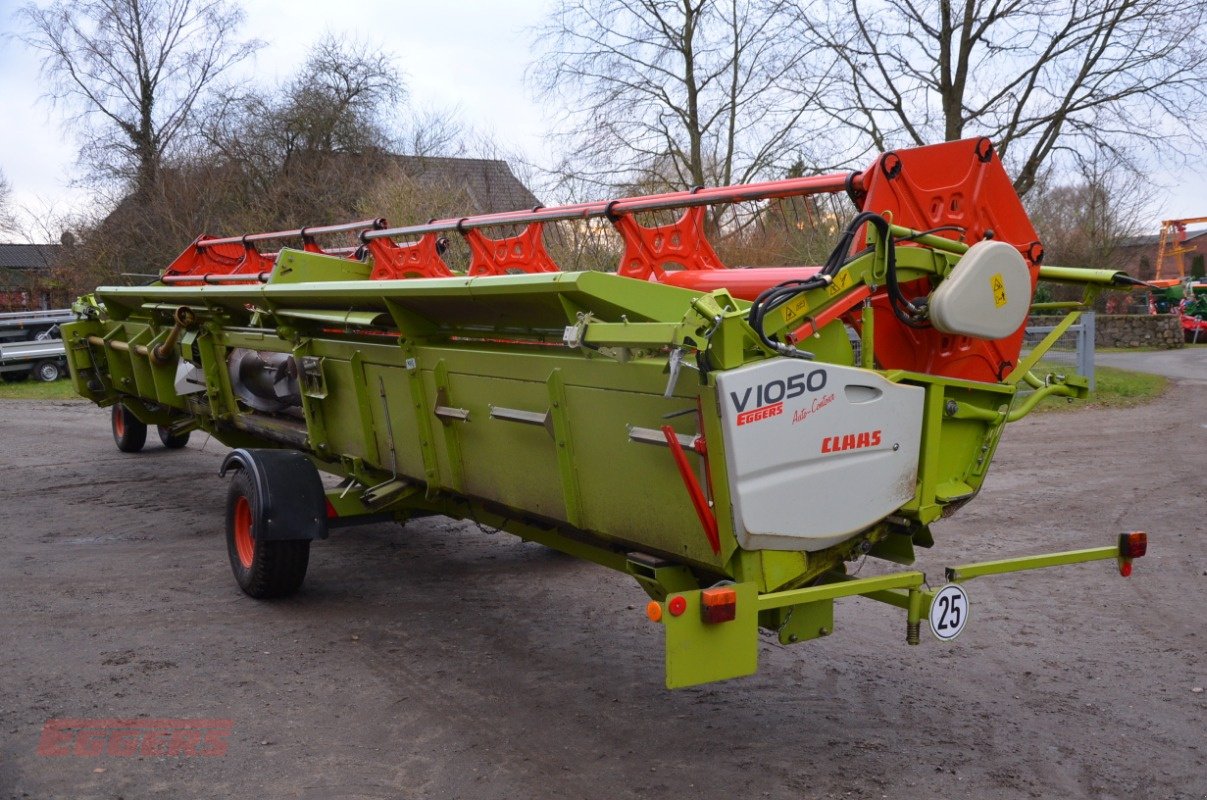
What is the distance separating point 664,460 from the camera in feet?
12.9

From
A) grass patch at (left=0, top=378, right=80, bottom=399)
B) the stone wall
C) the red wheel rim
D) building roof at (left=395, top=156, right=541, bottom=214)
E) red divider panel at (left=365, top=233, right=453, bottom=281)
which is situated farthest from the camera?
the stone wall

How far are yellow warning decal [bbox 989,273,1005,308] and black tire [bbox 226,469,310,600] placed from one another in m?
3.80

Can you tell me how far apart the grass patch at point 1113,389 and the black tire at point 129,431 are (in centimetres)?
1084

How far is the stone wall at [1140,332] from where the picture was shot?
27.6 meters

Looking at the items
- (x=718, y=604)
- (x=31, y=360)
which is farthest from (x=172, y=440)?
(x=31, y=360)

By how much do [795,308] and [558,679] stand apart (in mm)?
2263

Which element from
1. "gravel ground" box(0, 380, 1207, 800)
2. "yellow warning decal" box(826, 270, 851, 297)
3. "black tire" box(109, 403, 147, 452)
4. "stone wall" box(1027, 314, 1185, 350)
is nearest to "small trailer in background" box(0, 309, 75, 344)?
"black tire" box(109, 403, 147, 452)

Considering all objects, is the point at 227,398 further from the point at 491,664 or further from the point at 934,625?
the point at 934,625

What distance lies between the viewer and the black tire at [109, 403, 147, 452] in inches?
482

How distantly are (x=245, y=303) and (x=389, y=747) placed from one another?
3471mm

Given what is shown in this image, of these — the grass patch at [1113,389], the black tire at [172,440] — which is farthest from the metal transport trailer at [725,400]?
the grass patch at [1113,389]

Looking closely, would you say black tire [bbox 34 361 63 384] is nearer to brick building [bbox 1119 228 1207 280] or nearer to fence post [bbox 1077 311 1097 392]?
fence post [bbox 1077 311 1097 392]

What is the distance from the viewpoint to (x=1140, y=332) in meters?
28.1

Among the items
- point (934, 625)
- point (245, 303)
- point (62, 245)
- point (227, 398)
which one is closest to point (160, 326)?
point (227, 398)
